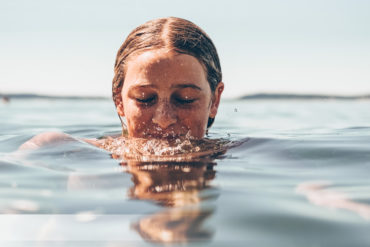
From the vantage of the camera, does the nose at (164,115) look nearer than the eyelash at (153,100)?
Yes

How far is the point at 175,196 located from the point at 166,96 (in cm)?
157

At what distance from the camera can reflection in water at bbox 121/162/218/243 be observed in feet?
4.82

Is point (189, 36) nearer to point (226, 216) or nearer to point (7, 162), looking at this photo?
point (7, 162)

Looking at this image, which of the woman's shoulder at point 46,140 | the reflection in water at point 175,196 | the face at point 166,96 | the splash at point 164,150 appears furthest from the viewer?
the woman's shoulder at point 46,140

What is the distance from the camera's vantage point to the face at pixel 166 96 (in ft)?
11.1

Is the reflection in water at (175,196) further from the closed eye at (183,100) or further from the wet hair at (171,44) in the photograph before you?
the wet hair at (171,44)

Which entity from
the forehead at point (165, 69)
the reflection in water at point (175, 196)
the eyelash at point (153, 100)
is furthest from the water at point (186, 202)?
the forehead at point (165, 69)

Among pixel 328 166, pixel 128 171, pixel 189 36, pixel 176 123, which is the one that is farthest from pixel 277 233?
pixel 189 36

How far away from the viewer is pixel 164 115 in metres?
3.29

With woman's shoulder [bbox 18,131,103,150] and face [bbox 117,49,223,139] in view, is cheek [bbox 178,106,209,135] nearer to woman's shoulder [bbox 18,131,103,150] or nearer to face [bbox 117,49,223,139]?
face [bbox 117,49,223,139]

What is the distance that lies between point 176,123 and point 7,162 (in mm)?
1384

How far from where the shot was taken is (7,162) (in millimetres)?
3039

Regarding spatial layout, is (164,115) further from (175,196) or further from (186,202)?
(186,202)

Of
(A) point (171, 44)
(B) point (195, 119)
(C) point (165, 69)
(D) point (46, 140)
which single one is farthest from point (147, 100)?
(D) point (46, 140)
